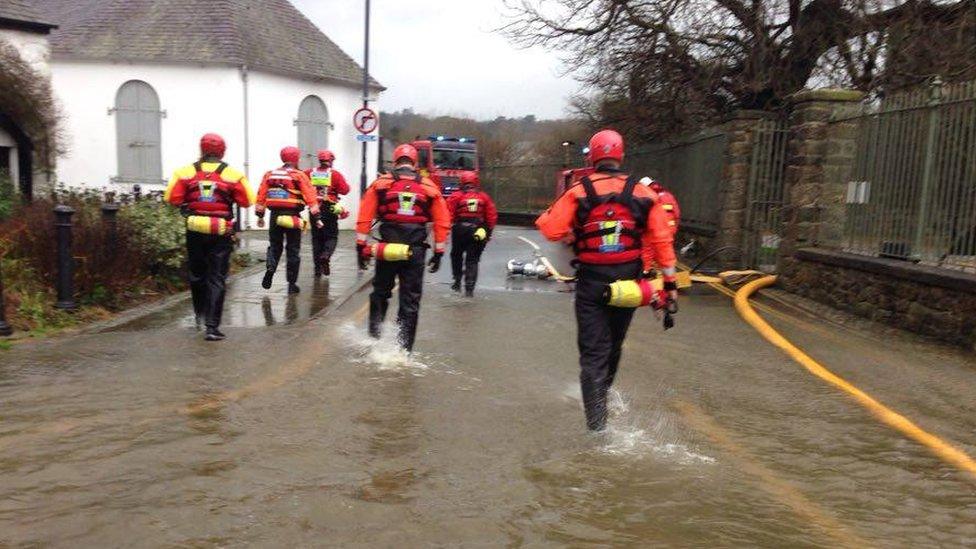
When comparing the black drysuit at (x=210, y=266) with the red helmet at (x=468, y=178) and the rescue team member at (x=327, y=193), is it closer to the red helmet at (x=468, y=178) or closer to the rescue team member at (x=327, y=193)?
the rescue team member at (x=327, y=193)

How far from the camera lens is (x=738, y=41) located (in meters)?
18.1

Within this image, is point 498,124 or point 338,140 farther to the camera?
point 498,124

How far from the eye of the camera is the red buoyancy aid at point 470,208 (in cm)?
1125

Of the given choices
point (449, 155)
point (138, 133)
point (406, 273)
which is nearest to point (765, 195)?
point (406, 273)

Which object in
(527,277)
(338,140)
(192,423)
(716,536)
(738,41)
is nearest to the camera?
(716,536)

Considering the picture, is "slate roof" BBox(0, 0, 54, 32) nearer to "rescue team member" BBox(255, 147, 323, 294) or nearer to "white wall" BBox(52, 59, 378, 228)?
"white wall" BBox(52, 59, 378, 228)

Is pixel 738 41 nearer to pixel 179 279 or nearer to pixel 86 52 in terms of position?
pixel 179 279

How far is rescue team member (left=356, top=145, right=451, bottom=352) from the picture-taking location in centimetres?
689

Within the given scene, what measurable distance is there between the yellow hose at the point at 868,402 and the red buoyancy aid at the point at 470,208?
12.0ft

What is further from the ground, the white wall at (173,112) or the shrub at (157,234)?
the white wall at (173,112)

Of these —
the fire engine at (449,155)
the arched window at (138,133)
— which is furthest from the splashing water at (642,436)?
the fire engine at (449,155)

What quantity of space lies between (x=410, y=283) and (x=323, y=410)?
191 centimetres

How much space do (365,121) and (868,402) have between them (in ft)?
49.7

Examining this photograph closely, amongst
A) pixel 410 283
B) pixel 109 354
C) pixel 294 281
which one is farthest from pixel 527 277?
pixel 109 354
